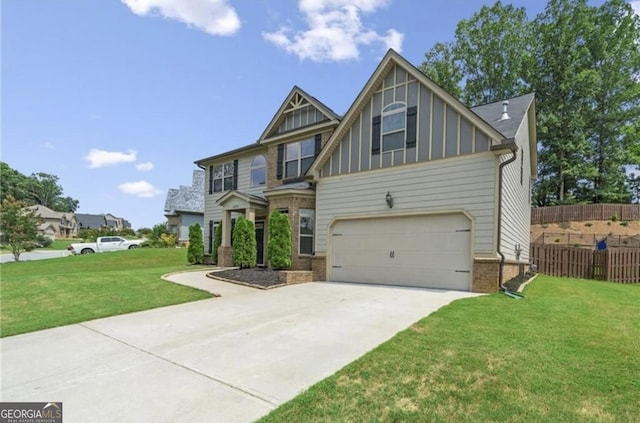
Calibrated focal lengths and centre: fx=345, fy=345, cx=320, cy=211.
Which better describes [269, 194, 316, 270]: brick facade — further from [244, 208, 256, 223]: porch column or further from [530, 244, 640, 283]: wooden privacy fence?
[530, 244, 640, 283]: wooden privacy fence

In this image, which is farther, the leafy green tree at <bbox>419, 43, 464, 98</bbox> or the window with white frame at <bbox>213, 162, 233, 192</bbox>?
the leafy green tree at <bbox>419, 43, 464, 98</bbox>

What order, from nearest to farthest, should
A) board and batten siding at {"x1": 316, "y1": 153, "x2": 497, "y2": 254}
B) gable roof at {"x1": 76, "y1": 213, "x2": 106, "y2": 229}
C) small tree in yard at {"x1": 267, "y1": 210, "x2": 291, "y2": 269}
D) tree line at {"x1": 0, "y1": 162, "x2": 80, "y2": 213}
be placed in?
board and batten siding at {"x1": 316, "y1": 153, "x2": 497, "y2": 254}, small tree in yard at {"x1": 267, "y1": 210, "x2": 291, "y2": 269}, tree line at {"x1": 0, "y1": 162, "x2": 80, "y2": 213}, gable roof at {"x1": 76, "y1": 213, "x2": 106, "y2": 229}

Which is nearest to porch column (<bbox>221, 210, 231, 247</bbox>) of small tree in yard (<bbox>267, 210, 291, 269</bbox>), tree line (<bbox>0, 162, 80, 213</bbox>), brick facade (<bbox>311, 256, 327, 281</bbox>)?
small tree in yard (<bbox>267, 210, 291, 269</bbox>)

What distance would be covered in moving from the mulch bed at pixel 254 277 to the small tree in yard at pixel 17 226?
20.6 metres

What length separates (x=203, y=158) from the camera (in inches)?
801

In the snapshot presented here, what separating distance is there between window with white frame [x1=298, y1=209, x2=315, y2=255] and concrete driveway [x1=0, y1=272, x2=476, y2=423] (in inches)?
200

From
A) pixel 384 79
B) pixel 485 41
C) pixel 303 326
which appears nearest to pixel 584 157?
pixel 485 41

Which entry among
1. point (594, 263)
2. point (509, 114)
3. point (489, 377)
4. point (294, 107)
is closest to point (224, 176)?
point (294, 107)

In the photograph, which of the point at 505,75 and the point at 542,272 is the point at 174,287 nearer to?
the point at 542,272

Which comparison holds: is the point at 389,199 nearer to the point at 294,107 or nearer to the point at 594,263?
the point at 294,107

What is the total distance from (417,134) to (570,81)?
27.8 m

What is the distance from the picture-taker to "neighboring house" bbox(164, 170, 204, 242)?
A: 33188 mm

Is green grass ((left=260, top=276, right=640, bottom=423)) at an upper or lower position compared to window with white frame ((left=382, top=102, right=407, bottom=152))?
lower

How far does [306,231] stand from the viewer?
44.9 ft
